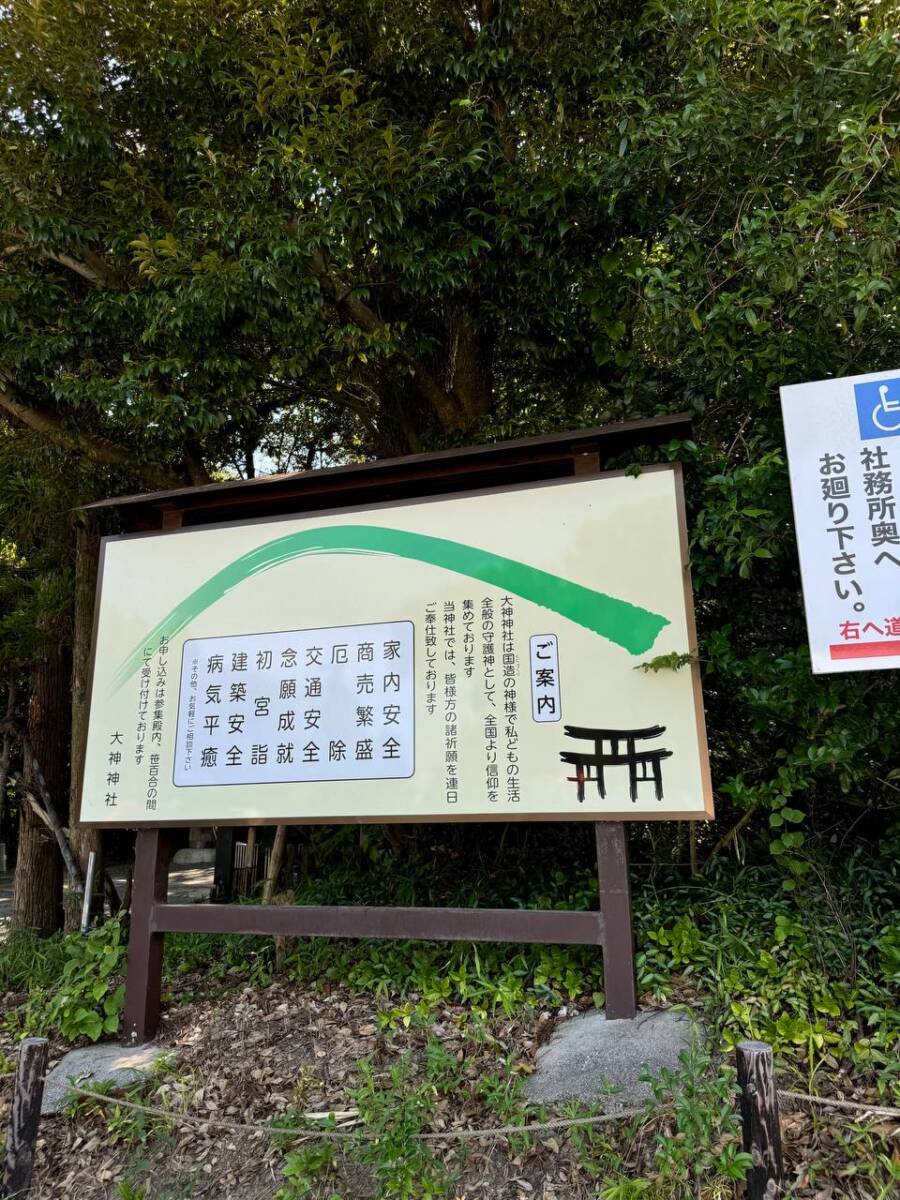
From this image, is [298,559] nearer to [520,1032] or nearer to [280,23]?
[520,1032]

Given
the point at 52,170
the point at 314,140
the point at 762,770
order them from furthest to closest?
the point at 52,170 < the point at 314,140 < the point at 762,770

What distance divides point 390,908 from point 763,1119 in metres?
2.17

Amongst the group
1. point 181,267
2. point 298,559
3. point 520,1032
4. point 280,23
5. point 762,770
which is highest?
point 280,23

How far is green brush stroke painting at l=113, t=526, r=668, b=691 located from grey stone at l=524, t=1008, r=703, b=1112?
6.29 feet

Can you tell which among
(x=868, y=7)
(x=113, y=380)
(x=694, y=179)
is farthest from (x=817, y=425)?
(x=113, y=380)

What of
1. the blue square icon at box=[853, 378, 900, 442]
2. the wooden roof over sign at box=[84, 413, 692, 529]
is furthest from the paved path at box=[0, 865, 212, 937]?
the blue square icon at box=[853, 378, 900, 442]

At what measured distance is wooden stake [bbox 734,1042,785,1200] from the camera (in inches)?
108

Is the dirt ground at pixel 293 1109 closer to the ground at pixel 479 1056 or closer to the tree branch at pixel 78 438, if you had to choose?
the ground at pixel 479 1056

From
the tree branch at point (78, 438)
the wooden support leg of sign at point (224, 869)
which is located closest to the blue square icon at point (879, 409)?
the tree branch at point (78, 438)

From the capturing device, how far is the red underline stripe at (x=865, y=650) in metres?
3.55

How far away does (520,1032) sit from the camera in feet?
13.7

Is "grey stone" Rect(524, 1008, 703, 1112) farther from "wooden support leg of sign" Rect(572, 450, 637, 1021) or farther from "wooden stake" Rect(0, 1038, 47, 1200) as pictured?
"wooden stake" Rect(0, 1038, 47, 1200)

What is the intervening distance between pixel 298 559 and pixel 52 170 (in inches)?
146

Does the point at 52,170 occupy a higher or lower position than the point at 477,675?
higher
